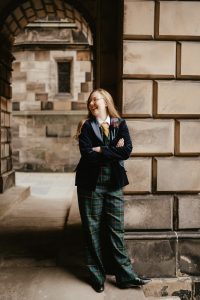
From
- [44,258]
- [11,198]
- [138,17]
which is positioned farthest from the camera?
[11,198]

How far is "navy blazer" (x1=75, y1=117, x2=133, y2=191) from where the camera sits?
316 cm

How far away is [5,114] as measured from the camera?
862 centimetres

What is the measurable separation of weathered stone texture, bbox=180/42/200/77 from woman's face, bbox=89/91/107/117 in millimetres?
942

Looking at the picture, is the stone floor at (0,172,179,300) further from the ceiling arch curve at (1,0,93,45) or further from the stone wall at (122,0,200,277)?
the ceiling arch curve at (1,0,93,45)

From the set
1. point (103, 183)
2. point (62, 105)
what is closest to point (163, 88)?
point (103, 183)

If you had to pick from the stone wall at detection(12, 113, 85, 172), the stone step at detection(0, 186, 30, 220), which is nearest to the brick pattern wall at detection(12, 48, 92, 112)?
the stone wall at detection(12, 113, 85, 172)

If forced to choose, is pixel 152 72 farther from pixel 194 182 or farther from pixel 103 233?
pixel 103 233

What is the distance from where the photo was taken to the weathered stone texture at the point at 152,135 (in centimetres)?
368

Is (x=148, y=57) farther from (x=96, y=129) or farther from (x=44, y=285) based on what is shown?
(x=44, y=285)

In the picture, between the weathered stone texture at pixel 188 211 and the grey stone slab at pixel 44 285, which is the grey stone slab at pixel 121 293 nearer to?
the grey stone slab at pixel 44 285

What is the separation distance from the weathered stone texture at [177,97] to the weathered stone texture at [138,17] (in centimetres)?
55

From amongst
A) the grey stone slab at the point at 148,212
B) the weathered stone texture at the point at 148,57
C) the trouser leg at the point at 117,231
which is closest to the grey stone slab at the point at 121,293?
the trouser leg at the point at 117,231

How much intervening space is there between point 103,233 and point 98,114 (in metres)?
1.15

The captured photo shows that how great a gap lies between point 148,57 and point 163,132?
2.52ft
